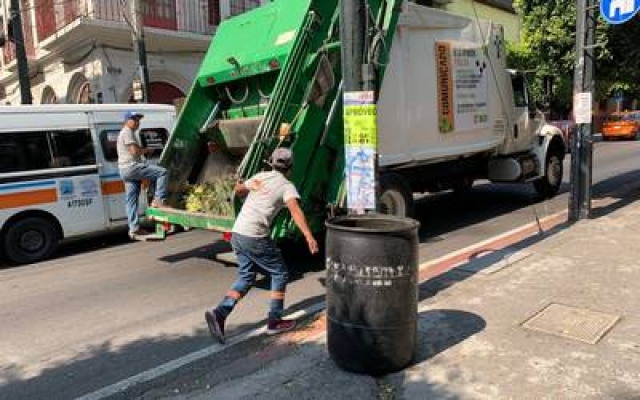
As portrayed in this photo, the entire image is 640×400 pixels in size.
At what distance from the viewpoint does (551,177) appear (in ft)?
38.7

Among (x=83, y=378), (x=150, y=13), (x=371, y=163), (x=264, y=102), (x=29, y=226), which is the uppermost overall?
(x=150, y=13)

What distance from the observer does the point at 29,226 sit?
8719 mm

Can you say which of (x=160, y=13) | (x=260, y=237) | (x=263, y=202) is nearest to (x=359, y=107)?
(x=263, y=202)

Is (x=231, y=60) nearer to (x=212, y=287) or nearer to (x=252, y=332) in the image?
(x=212, y=287)

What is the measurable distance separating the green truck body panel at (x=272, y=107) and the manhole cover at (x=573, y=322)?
278 centimetres

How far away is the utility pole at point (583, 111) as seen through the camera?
8.46m

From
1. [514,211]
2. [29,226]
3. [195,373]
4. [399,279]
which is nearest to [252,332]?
[195,373]

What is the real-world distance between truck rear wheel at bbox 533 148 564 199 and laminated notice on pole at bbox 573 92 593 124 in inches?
118

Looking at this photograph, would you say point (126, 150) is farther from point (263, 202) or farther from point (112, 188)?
point (263, 202)

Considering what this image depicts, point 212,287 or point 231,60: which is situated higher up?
point 231,60

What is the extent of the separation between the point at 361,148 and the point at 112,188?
5.98 metres

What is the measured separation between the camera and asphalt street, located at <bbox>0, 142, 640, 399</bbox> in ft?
15.4

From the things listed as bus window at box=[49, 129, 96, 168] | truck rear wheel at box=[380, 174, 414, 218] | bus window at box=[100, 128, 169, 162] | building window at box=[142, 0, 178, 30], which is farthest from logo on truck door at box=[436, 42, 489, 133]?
building window at box=[142, 0, 178, 30]

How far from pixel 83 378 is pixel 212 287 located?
224 cm
